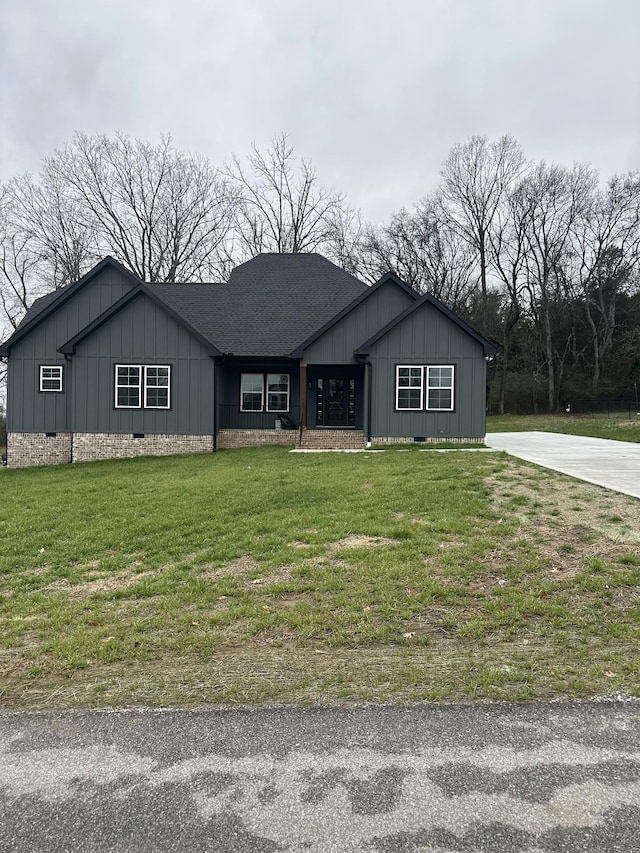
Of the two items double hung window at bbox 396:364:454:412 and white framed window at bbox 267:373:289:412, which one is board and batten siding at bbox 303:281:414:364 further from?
white framed window at bbox 267:373:289:412

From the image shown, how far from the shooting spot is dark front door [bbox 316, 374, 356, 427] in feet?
62.0

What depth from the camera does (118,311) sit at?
1603 centimetres

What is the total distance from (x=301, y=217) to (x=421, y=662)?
34764mm

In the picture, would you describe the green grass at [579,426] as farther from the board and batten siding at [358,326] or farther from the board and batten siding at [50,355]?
the board and batten siding at [50,355]

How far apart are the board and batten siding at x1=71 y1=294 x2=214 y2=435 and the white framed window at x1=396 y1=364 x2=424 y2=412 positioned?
225 inches

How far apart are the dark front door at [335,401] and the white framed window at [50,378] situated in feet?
28.3

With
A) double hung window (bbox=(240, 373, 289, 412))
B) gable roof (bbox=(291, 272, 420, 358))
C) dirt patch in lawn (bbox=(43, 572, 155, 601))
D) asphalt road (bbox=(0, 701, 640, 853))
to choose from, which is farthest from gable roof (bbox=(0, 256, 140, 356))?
asphalt road (bbox=(0, 701, 640, 853))

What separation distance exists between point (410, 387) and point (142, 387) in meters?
8.22

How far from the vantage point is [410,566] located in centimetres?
489

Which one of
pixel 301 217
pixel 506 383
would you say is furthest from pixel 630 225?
pixel 301 217

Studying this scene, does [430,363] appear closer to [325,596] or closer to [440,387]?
[440,387]

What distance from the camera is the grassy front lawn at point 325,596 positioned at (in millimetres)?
3088

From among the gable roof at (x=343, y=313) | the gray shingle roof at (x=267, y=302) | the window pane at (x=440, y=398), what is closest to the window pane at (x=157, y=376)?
the gray shingle roof at (x=267, y=302)

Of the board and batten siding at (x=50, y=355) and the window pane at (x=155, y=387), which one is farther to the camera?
the board and batten siding at (x=50, y=355)
